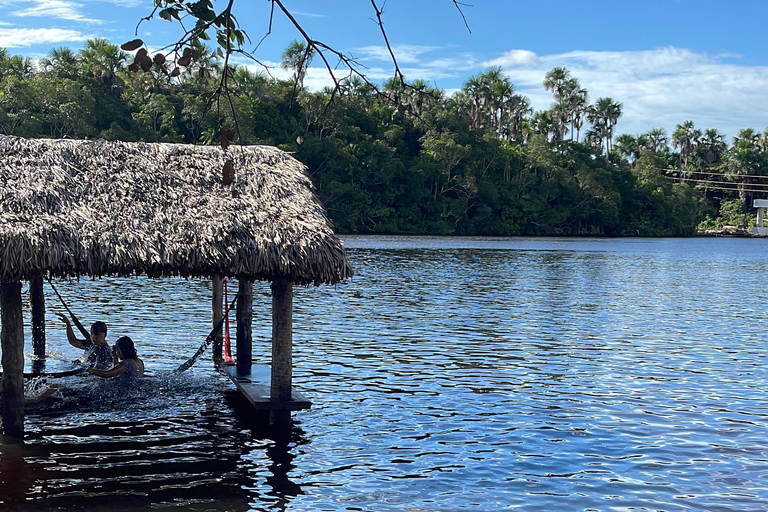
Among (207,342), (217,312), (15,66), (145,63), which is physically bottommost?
(207,342)

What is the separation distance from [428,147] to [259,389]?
292 feet

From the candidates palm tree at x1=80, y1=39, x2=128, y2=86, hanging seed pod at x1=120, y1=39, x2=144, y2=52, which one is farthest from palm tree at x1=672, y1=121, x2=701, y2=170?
hanging seed pod at x1=120, y1=39, x2=144, y2=52

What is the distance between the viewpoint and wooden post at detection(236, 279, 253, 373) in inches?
597

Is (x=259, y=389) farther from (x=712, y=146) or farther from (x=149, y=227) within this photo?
(x=712, y=146)

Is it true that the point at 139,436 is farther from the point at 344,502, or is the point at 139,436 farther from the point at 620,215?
the point at 620,215

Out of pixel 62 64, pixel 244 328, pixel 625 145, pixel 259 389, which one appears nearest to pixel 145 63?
pixel 259 389

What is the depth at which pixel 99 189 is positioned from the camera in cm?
1211

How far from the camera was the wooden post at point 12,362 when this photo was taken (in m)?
11.1

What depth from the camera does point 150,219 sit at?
11797mm

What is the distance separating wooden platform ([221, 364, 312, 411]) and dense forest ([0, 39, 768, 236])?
57418 mm

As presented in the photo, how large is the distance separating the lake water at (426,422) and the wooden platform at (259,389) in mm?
429

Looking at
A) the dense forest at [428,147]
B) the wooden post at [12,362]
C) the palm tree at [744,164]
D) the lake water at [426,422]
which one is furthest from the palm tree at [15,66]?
the palm tree at [744,164]

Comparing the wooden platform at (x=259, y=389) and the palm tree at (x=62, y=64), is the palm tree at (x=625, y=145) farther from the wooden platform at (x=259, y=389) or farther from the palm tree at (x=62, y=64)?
the wooden platform at (x=259, y=389)

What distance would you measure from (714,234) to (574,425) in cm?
12095
